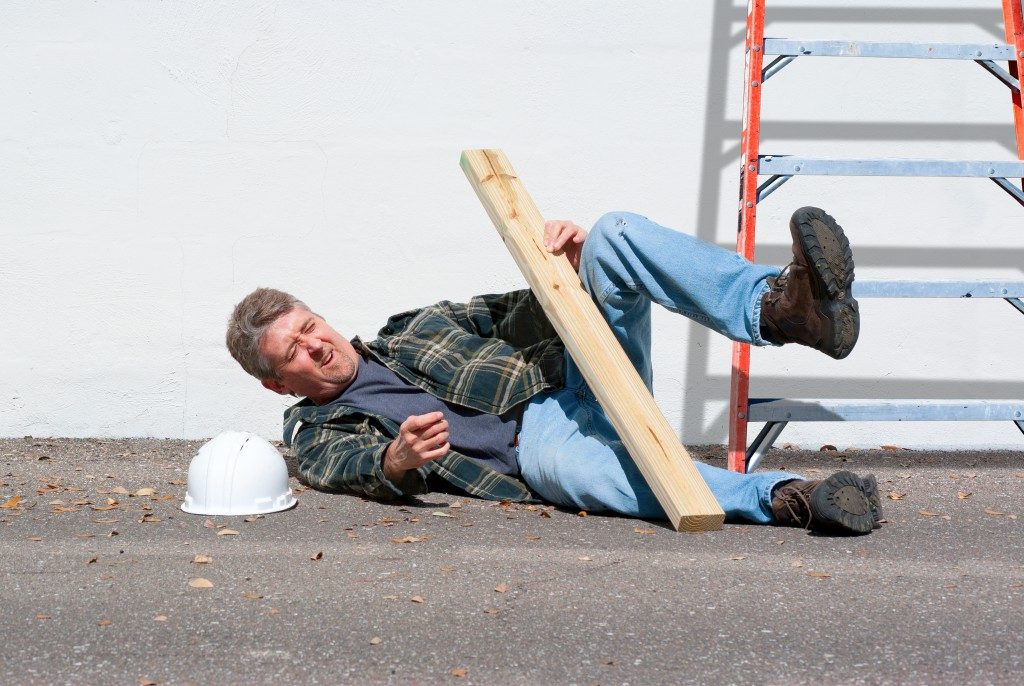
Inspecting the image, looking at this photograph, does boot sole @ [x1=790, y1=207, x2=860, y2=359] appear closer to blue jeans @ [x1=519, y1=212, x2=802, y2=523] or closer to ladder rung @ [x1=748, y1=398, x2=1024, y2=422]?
blue jeans @ [x1=519, y1=212, x2=802, y2=523]

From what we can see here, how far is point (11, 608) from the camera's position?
2.13m

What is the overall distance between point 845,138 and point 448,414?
189 cm

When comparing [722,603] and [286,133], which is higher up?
[286,133]

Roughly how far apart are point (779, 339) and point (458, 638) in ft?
3.72

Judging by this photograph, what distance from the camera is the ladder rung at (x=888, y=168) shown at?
130 inches

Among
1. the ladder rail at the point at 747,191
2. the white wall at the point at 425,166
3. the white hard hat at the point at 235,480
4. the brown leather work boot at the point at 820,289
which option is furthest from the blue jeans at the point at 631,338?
the white wall at the point at 425,166

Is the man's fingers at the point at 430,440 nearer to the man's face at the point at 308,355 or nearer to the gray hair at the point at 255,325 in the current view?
the man's face at the point at 308,355

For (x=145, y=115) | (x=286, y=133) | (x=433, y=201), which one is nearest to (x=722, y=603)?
(x=433, y=201)

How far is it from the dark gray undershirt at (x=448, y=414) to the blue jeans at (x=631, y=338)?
0.27ft

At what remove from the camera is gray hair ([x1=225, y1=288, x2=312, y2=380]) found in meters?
3.20

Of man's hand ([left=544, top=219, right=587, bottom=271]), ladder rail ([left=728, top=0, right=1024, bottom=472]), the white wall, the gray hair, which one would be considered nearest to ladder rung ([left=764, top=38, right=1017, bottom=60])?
ladder rail ([left=728, top=0, right=1024, bottom=472])

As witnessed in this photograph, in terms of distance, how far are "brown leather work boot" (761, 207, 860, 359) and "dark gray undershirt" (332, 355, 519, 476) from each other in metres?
0.99

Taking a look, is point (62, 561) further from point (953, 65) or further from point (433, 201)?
point (953, 65)

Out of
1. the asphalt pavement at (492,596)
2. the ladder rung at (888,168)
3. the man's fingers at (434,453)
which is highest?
the ladder rung at (888,168)
